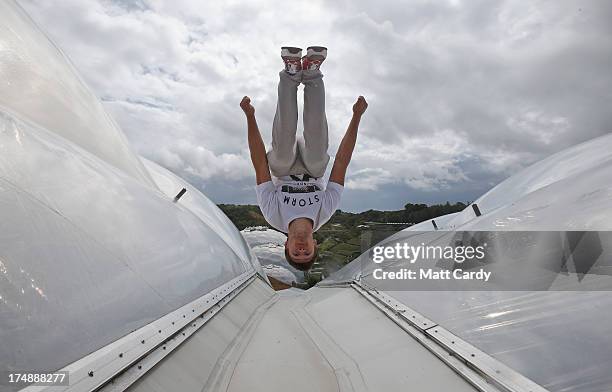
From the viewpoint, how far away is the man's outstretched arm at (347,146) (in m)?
3.14

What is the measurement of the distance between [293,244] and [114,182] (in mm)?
1521

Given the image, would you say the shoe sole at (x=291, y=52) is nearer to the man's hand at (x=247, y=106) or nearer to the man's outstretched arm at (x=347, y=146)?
the man's hand at (x=247, y=106)

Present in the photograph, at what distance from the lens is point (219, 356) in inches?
86.6

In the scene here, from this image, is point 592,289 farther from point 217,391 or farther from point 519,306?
point 217,391

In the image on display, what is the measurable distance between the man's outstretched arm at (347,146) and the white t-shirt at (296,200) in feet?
0.30

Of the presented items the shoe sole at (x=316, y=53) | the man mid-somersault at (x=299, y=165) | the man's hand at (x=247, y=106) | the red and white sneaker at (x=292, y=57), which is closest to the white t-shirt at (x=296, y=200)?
the man mid-somersault at (x=299, y=165)

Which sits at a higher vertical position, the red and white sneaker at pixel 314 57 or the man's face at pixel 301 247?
the red and white sneaker at pixel 314 57

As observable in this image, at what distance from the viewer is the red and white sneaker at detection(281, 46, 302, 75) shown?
9.26 feet

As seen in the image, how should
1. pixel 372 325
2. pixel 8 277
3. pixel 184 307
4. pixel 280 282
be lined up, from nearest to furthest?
pixel 8 277
pixel 184 307
pixel 372 325
pixel 280 282

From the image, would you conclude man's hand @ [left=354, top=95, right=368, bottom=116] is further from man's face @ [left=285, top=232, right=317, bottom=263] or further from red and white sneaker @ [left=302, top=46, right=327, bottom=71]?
man's face @ [left=285, top=232, right=317, bottom=263]

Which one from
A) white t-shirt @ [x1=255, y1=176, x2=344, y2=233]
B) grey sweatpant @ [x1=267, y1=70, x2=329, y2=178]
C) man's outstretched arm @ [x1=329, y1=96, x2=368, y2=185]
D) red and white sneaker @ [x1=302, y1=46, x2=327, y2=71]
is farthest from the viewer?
white t-shirt @ [x1=255, y1=176, x2=344, y2=233]

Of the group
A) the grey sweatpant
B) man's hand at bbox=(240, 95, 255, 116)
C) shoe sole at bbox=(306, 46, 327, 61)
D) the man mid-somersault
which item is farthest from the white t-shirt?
shoe sole at bbox=(306, 46, 327, 61)

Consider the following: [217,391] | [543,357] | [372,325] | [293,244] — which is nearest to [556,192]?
[543,357]

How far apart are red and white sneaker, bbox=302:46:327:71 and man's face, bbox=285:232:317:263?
137cm
